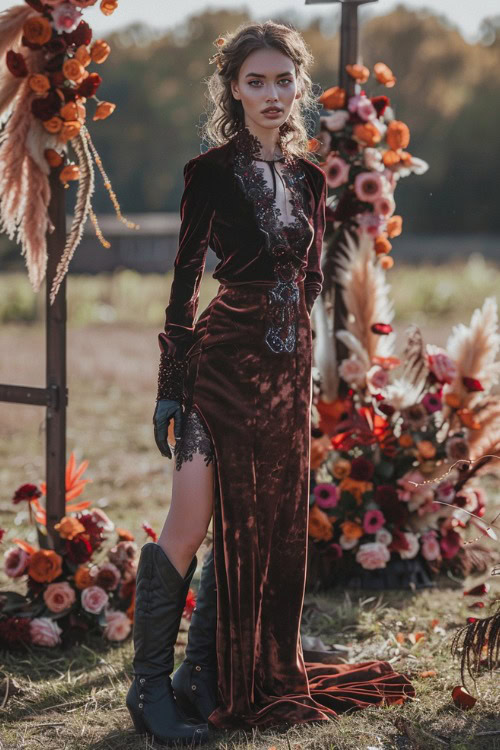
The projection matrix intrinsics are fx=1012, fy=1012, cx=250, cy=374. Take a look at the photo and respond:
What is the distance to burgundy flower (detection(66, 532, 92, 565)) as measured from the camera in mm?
3471

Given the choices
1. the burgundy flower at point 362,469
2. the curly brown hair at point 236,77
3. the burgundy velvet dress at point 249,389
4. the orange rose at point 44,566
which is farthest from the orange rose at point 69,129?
the burgundy flower at point 362,469

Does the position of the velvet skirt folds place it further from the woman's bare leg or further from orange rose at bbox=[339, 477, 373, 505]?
orange rose at bbox=[339, 477, 373, 505]

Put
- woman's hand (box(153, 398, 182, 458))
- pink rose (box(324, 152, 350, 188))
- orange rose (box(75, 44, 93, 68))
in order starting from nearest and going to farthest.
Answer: woman's hand (box(153, 398, 182, 458))
orange rose (box(75, 44, 93, 68))
pink rose (box(324, 152, 350, 188))

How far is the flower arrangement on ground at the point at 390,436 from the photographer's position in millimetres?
4004

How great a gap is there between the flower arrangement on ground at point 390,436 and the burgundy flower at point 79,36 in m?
1.37

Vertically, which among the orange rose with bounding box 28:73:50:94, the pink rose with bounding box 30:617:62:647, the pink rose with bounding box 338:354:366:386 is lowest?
the pink rose with bounding box 30:617:62:647

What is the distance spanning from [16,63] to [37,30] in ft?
0.38

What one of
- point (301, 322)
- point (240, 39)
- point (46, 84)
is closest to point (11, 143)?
point (46, 84)

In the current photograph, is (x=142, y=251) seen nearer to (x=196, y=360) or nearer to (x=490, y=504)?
(x=490, y=504)

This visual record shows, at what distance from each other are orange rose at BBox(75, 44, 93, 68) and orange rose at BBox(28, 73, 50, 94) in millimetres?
134

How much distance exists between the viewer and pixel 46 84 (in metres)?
3.07

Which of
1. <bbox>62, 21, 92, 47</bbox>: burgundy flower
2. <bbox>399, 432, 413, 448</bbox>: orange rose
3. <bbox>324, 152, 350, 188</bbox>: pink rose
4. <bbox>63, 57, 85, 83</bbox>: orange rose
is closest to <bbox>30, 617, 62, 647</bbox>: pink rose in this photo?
<bbox>399, 432, 413, 448</bbox>: orange rose

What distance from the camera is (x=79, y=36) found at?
3.11 metres

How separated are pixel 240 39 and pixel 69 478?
5.74 feet
